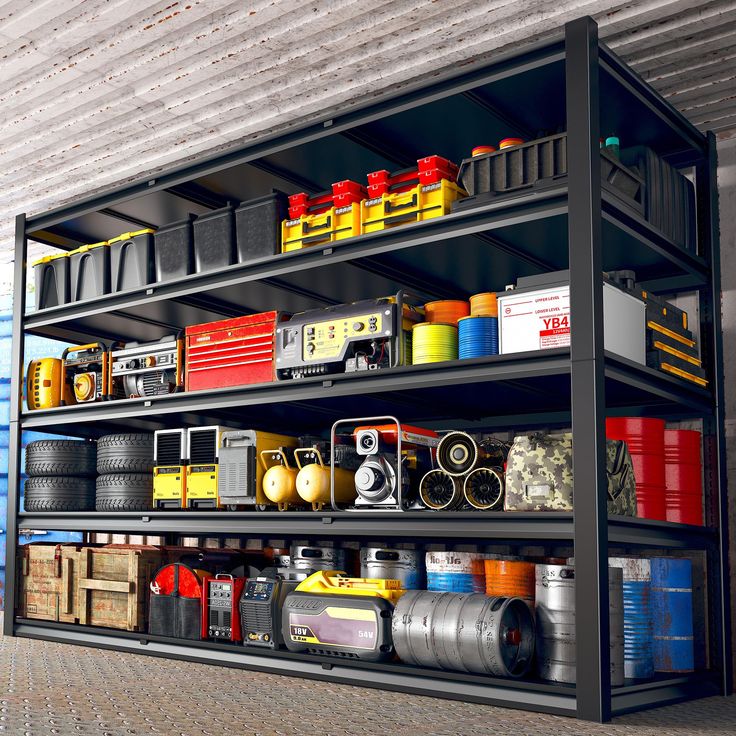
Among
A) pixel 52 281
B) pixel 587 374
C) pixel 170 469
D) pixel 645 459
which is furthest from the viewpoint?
pixel 52 281

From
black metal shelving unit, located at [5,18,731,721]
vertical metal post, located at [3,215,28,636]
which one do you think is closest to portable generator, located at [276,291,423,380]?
black metal shelving unit, located at [5,18,731,721]

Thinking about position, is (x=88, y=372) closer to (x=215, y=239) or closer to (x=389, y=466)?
(x=215, y=239)

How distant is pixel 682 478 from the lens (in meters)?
4.64

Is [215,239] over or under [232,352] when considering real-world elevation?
over

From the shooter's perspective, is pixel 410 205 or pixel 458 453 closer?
pixel 458 453

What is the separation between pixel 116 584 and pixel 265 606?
128 cm

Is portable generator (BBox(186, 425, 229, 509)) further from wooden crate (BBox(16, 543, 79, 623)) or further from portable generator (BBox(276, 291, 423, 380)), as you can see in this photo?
wooden crate (BBox(16, 543, 79, 623))

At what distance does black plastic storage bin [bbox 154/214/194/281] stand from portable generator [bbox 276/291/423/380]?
0.92 metres

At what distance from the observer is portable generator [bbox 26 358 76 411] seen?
6465 mm

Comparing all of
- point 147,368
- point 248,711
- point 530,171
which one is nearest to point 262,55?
point 530,171

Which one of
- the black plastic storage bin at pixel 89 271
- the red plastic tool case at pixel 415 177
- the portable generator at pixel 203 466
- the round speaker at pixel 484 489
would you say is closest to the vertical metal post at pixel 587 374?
the round speaker at pixel 484 489

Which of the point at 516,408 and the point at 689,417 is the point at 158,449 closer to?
the point at 516,408

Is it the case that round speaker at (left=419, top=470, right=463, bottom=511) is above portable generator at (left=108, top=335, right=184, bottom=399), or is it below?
below

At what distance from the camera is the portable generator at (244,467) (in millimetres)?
5258
